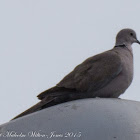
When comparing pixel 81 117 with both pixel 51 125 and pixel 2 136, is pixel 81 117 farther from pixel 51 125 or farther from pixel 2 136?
pixel 2 136

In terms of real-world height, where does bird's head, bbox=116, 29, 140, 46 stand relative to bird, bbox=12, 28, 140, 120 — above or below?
above

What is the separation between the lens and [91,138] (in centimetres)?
359

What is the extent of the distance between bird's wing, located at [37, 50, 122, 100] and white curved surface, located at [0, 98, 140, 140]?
5.22ft

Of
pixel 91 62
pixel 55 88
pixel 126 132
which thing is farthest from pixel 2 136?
pixel 91 62

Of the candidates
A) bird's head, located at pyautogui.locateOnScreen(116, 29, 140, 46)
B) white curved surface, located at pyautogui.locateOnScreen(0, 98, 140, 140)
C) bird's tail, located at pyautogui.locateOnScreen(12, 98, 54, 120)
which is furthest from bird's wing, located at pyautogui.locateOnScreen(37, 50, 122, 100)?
white curved surface, located at pyautogui.locateOnScreen(0, 98, 140, 140)

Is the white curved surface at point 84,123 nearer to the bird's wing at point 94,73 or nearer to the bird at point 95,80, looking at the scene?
the bird at point 95,80

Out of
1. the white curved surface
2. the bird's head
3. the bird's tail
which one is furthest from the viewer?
the bird's head

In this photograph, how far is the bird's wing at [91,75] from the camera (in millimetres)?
5645

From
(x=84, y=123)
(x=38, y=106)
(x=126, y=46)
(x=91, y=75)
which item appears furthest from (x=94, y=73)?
(x=84, y=123)

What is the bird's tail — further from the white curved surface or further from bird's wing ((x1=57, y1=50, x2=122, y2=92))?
the white curved surface

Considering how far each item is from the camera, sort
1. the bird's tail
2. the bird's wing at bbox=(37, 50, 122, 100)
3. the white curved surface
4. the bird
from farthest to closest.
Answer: the bird's wing at bbox=(37, 50, 122, 100) < the bird < the bird's tail < the white curved surface

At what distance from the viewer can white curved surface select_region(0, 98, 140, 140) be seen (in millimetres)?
3643

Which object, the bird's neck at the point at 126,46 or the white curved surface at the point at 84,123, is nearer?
the white curved surface at the point at 84,123

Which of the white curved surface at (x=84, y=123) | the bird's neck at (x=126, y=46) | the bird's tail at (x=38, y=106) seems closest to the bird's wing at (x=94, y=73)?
the bird's tail at (x=38, y=106)
